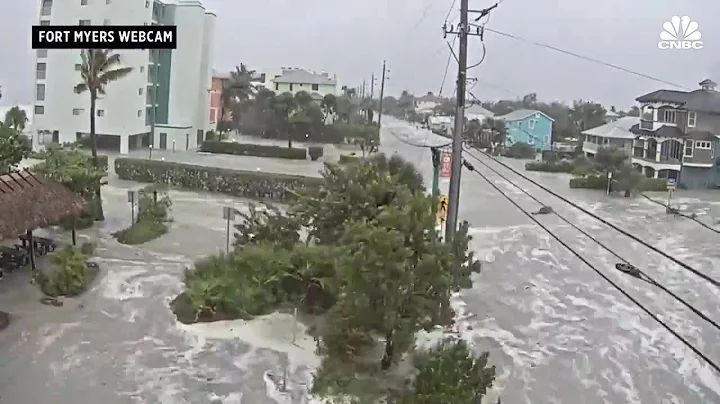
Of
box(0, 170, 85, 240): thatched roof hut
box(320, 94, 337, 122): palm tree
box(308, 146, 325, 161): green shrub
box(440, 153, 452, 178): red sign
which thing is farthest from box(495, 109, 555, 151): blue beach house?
box(0, 170, 85, 240): thatched roof hut

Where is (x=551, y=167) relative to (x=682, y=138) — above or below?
below

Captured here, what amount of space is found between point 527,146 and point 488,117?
3.86 meters

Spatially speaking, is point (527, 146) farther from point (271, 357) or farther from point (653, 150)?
point (271, 357)

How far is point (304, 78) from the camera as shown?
53688mm

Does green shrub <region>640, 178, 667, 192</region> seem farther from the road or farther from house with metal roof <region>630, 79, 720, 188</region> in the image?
the road

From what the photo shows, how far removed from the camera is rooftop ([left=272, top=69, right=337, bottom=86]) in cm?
5272

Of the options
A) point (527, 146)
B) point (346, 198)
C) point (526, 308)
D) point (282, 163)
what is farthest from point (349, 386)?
point (527, 146)

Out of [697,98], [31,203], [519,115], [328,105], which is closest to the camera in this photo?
[31,203]

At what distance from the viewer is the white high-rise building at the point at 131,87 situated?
32719mm

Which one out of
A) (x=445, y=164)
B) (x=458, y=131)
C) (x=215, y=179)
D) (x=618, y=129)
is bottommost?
(x=215, y=179)

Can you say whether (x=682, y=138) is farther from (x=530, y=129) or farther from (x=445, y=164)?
(x=445, y=164)

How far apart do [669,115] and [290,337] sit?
81.7 feet

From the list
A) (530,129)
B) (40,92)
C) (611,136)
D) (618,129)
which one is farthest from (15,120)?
(530,129)

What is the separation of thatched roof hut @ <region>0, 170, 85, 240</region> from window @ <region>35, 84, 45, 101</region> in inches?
878
